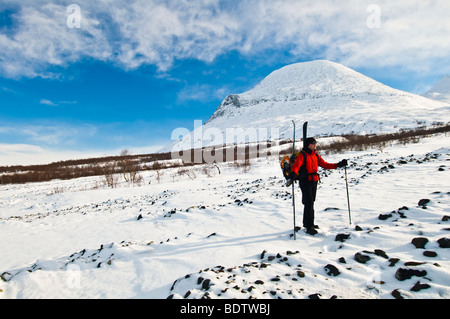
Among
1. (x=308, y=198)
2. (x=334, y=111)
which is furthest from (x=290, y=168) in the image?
(x=334, y=111)

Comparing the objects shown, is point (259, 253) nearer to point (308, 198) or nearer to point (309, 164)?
point (308, 198)

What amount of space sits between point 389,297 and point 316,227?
3.23 m

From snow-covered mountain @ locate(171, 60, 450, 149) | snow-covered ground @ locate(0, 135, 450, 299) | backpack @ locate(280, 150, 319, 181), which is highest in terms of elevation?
snow-covered mountain @ locate(171, 60, 450, 149)

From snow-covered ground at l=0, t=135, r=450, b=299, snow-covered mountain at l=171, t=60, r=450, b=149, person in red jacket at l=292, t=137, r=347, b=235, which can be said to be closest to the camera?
snow-covered ground at l=0, t=135, r=450, b=299

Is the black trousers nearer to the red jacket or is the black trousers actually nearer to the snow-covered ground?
the red jacket

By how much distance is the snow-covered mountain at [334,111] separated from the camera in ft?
306

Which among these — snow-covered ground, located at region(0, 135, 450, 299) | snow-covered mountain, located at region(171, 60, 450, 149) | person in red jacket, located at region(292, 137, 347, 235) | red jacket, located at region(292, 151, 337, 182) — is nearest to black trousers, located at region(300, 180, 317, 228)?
person in red jacket, located at region(292, 137, 347, 235)

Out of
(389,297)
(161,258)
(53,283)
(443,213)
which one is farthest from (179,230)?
(443,213)

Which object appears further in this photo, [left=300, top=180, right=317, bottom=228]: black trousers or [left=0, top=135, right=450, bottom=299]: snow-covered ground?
[left=300, top=180, right=317, bottom=228]: black trousers

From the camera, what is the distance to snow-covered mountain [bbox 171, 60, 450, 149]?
306 feet

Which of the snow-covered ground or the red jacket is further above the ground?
the red jacket

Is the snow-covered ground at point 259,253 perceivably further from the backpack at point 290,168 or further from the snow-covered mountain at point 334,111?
the snow-covered mountain at point 334,111

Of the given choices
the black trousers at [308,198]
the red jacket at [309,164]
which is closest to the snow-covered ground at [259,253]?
the black trousers at [308,198]

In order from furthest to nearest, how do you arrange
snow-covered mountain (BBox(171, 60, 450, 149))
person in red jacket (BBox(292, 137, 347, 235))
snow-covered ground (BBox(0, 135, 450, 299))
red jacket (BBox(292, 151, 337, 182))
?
snow-covered mountain (BBox(171, 60, 450, 149))
person in red jacket (BBox(292, 137, 347, 235))
red jacket (BBox(292, 151, 337, 182))
snow-covered ground (BBox(0, 135, 450, 299))
